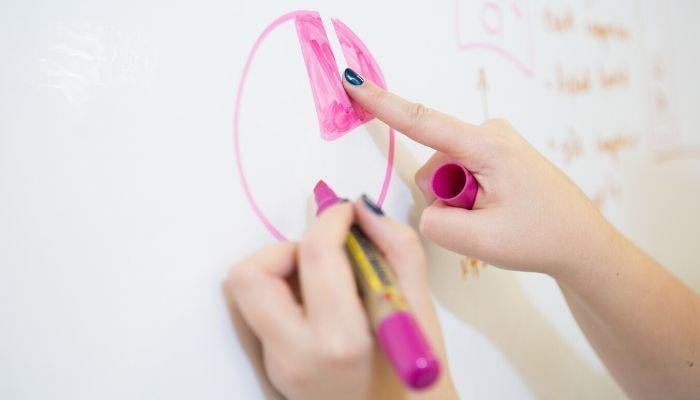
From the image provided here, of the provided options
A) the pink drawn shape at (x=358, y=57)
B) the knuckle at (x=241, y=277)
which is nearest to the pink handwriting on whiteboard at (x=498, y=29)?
the pink drawn shape at (x=358, y=57)

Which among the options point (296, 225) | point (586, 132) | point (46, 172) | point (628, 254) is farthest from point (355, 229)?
point (586, 132)

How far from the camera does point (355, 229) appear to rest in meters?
0.33

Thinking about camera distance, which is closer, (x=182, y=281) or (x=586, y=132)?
(x=182, y=281)

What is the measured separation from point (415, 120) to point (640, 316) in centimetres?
29

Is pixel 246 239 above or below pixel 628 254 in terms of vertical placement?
above

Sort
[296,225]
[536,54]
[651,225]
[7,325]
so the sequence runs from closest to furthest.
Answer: [7,325] → [296,225] → [536,54] → [651,225]

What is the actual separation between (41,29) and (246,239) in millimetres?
177

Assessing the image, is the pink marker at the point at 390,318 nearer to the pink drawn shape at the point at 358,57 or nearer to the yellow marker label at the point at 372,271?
the yellow marker label at the point at 372,271

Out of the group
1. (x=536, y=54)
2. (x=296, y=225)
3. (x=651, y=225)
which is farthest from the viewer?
(x=651, y=225)

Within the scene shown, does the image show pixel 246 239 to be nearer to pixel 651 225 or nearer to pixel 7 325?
pixel 7 325

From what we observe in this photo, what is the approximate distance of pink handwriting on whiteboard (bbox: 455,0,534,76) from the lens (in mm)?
528

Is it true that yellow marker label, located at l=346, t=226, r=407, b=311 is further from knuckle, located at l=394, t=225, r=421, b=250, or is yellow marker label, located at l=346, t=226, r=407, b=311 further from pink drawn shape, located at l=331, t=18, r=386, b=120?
pink drawn shape, located at l=331, t=18, r=386, b=120

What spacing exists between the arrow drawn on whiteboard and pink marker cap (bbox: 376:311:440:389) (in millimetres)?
339

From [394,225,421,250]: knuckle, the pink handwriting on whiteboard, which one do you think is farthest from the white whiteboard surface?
[394,225,421,250]: knuckle
